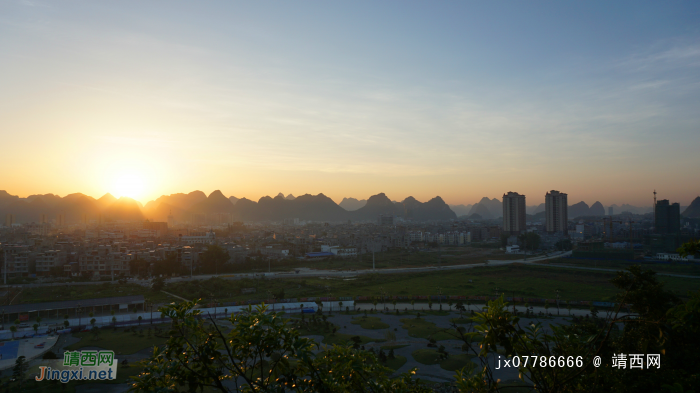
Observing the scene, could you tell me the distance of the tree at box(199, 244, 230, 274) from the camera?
21625 mm

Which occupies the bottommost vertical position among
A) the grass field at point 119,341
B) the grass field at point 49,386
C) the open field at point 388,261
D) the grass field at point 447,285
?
the open field at point 388,261

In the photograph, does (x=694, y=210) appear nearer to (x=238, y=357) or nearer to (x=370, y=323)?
(x=370, y=323)

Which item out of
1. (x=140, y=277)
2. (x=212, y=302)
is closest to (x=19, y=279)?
(x=140, y=277)

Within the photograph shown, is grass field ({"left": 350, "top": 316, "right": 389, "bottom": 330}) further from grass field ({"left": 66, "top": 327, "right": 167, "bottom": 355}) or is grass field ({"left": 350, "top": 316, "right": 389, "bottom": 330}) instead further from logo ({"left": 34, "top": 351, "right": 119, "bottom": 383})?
logo ({"left": 34, "top": 351, "right": 119, "bottom": 383})

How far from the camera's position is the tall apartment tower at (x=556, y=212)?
1845 inches

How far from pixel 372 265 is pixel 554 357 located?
79.2ft

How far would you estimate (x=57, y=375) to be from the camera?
22.4 feet

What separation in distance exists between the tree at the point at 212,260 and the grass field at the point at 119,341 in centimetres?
1106

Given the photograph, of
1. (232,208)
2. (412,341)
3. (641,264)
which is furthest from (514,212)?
(232,208)

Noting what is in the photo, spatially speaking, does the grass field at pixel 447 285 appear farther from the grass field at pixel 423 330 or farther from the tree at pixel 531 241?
the tree at pixel 531 241

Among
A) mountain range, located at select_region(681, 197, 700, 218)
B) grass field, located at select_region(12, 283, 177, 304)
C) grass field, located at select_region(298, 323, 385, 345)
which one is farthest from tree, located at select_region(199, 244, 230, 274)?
mountain range, located at select_region(681, 197, 700, 218)

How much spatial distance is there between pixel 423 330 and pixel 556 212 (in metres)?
43.8

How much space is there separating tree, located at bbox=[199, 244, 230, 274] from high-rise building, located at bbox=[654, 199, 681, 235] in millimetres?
39143

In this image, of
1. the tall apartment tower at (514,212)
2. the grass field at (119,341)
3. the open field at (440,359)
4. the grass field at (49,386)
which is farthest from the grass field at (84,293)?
the tall apartment tower at (514,212)
